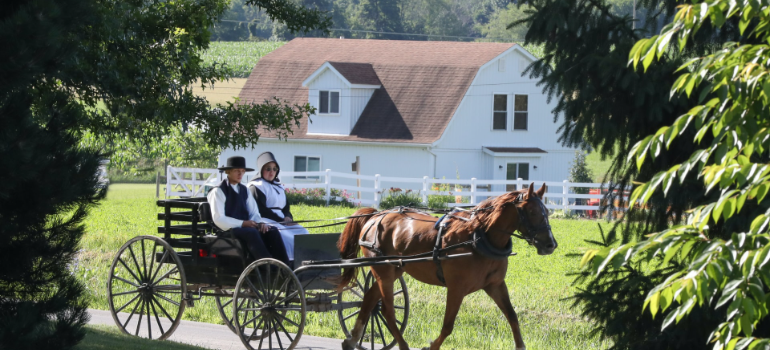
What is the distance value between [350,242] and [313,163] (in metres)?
25.5

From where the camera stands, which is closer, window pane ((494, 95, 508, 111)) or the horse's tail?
the horse's tail

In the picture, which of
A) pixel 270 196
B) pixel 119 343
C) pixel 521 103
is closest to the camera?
pixel 119 343

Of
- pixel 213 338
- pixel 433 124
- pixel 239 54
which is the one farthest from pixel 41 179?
pixel 239 54

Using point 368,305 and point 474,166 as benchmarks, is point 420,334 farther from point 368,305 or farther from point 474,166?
point 474,166

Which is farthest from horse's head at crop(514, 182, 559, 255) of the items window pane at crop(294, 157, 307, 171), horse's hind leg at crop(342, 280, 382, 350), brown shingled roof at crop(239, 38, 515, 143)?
window pane at crop(294, 157, 307, 171)

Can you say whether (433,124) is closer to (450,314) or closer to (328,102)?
(328,102)

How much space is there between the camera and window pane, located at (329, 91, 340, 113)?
34.4m

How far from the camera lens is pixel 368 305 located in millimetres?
9211

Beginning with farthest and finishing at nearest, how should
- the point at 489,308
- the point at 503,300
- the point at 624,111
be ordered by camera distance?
the point at 489,308 → the point at 503,300 → the point at 624,111

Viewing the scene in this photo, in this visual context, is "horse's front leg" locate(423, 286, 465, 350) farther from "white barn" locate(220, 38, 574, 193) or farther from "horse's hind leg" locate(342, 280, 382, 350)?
"white barn" locate(220, 38, 574, 193)

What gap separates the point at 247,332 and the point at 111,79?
3923 millimetres

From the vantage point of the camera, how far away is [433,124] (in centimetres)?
3334

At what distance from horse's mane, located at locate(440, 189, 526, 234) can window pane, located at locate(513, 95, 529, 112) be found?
85.3 feet

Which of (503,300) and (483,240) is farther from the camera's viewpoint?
(503,300)
